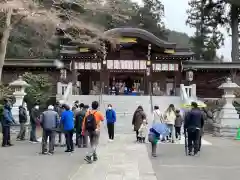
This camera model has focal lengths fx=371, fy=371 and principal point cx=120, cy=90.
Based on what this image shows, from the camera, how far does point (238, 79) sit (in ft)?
112

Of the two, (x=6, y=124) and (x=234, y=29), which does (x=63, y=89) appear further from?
(x=234, y=29)

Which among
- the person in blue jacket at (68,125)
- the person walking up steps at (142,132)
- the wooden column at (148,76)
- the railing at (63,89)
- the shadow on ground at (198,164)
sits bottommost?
the shadow on ground at (198,164)

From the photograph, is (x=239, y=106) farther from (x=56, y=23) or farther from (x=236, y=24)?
(x=236, y=24)

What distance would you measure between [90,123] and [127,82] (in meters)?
28.7

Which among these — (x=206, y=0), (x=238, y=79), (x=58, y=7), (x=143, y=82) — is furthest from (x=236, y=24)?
(x=58, y=7)

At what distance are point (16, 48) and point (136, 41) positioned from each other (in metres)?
11.6

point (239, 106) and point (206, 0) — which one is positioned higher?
point (206, 0)

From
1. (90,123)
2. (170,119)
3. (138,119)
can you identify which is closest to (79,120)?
(138,119)

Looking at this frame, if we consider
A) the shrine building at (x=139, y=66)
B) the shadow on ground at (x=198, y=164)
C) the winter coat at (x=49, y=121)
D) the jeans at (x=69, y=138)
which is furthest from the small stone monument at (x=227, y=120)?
the shrine building at (x=139, y=66)

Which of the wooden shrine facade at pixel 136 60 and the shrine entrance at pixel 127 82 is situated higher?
the wooden shrine facade at pixel 136 60

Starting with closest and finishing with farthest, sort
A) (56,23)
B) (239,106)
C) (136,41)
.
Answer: (56,23)
(239,106)
(136,41)

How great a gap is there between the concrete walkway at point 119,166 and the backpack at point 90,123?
92 cm

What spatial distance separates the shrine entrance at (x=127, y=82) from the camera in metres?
36.3

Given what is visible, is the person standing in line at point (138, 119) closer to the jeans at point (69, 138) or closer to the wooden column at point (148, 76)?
the jeans at point (69, 138)
